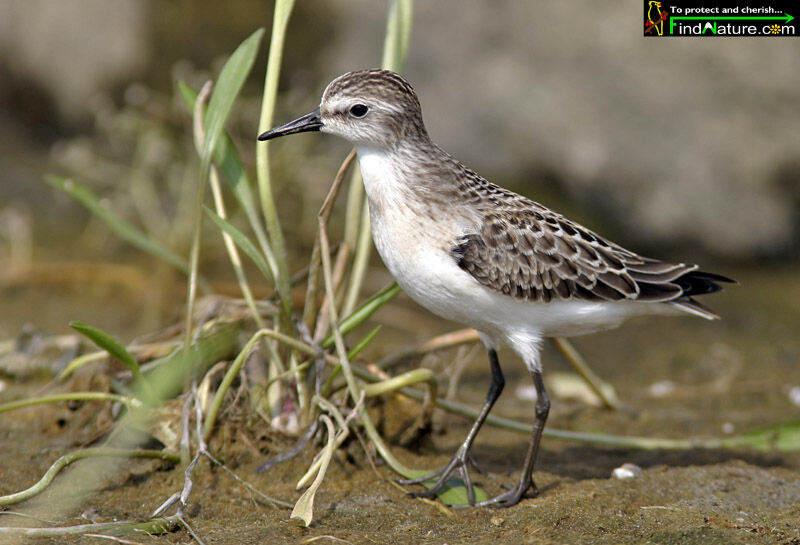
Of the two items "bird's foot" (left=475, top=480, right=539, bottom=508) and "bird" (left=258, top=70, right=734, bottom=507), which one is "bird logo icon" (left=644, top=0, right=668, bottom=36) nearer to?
"bird" (left=258, top=70, right=734, bottom=507)

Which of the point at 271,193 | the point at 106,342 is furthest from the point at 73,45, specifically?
the point at 106,342

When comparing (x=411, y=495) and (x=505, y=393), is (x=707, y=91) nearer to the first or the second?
(x=505, y=393)

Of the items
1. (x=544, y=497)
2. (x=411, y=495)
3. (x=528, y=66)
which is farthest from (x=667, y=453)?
(x=528, y=66)

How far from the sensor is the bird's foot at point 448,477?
436cm

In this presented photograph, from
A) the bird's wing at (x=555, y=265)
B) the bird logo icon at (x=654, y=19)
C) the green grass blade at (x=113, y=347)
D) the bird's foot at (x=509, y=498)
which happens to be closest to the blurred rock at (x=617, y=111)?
the bird logo icon at (x=654, y=19)

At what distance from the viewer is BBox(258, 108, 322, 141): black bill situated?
4.45 m

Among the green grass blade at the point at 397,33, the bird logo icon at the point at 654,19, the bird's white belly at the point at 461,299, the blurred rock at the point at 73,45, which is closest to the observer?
the bird's white belly at the point at 461,299

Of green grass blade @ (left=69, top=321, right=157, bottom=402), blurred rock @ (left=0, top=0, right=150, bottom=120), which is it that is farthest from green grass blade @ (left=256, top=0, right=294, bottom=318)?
blurred rock @ (left=0, top=0, right=150, bottom=120)

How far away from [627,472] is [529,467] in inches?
27.5

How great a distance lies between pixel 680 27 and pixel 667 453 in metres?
5.38

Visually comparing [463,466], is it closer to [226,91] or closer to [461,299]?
[461,299]

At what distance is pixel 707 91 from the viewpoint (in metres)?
9.25

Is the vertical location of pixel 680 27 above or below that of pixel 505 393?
above

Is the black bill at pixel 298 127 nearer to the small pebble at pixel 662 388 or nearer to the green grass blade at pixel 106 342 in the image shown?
the green grass blade at pixel 106 342
